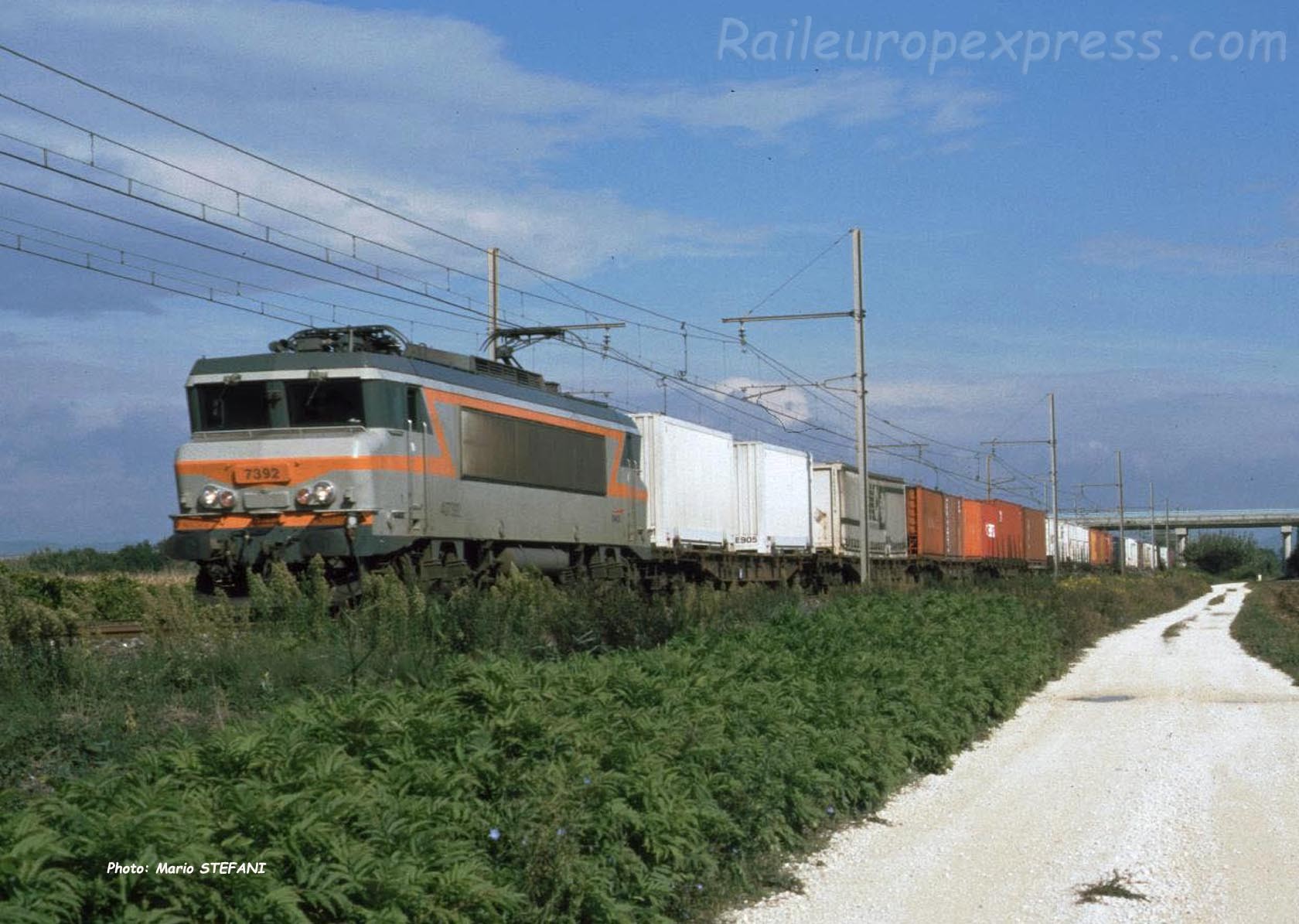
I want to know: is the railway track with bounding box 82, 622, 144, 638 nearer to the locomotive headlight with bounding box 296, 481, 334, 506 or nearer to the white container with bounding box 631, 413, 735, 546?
the locomotive headlight with bounding box 296, 481, 334, 506

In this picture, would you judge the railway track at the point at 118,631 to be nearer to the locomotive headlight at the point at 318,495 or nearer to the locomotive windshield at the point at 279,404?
the locomotive headlight at the point at 318,495

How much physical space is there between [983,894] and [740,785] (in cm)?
140

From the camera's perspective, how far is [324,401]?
18797 millimetres

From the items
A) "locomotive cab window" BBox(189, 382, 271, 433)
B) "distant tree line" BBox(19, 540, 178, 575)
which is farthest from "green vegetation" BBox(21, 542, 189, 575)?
"locomotive cab window" BBox(189, 382, 271, 433)

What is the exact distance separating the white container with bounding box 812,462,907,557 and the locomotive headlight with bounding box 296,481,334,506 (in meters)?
23.6

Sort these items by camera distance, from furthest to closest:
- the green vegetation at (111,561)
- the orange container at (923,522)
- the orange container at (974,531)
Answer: the orange container at (974,531)
the orange container at (923,522)
the green vegetation at (111,561)

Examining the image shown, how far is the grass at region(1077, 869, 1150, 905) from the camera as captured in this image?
750 cm

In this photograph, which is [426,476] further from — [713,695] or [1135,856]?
[1135,856]

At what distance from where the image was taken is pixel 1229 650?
1089 inches

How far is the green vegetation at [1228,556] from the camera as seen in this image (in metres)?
166

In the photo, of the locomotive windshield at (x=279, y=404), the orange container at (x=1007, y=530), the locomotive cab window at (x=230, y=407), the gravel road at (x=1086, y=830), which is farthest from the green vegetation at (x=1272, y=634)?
the locomotive cab window at (x=230, y=407)

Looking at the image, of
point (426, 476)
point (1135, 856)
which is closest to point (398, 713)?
point (1135, 856)

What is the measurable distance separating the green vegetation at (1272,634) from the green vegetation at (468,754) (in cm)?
1107

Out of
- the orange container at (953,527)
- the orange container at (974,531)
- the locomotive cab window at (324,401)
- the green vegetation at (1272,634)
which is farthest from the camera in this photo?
the orange container at (974,531)
